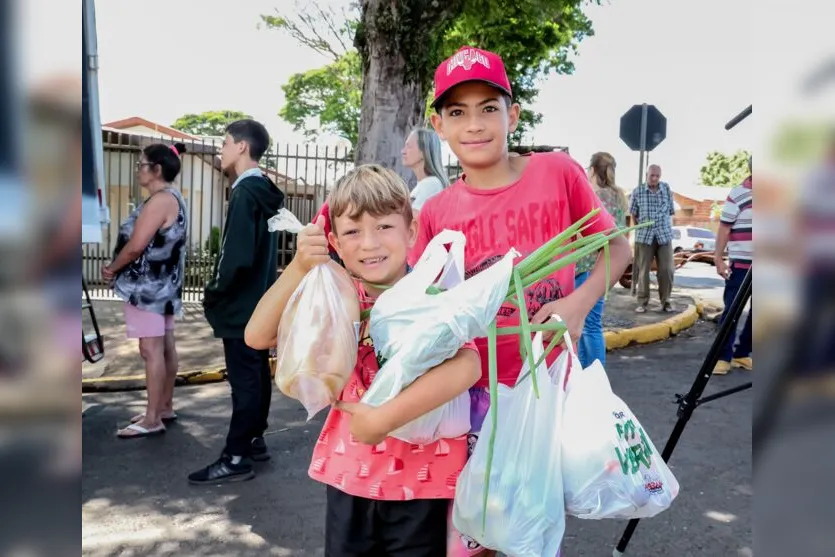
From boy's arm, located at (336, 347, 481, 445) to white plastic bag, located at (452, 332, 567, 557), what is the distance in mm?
100

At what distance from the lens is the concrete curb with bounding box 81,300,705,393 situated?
574cm

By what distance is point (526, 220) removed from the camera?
201 centimetres

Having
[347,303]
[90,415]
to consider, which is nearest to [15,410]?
[347,303]

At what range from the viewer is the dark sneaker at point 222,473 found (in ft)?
12.6

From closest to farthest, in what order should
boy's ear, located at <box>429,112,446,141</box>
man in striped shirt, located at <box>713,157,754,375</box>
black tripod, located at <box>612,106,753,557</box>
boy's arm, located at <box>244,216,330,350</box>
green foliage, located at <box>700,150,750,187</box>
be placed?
1. boy's arm, located at <box>244,216,330,350</box>
2. boy's ear, located at <box>429,112,446,141</box>
3. black tripod, located at <box>612,106,753,557</box>
4. man in striped shirt, located at <box>713,157,754,375</box>
5. green foliage, located at <box>700,150,750,187</box>

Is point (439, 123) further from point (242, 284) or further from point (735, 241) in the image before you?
point (735, 241)

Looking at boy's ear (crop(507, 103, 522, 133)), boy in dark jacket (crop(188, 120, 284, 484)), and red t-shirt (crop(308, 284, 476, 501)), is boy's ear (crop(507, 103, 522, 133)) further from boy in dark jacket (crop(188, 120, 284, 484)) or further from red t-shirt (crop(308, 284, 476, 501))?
boy in dark jacket (crop(188, 120, 284, 484))

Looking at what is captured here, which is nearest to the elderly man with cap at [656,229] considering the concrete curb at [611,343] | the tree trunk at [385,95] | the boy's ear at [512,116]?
the concrete curb at [611,343]

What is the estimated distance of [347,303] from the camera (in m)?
1.57

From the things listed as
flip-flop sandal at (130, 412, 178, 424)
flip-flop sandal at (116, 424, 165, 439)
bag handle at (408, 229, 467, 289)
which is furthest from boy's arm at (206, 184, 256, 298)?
bag handle at (408, 229, 467, 289)

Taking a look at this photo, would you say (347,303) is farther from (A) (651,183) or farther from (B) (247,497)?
(A) (651,183)

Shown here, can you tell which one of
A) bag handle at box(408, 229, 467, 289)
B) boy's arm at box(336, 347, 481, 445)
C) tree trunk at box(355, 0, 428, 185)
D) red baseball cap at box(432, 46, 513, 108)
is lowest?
boy's arm at box(336, 347, 481, 445)

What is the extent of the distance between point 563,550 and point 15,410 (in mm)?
2889

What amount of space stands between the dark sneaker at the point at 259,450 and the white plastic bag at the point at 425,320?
2880 millimetres
